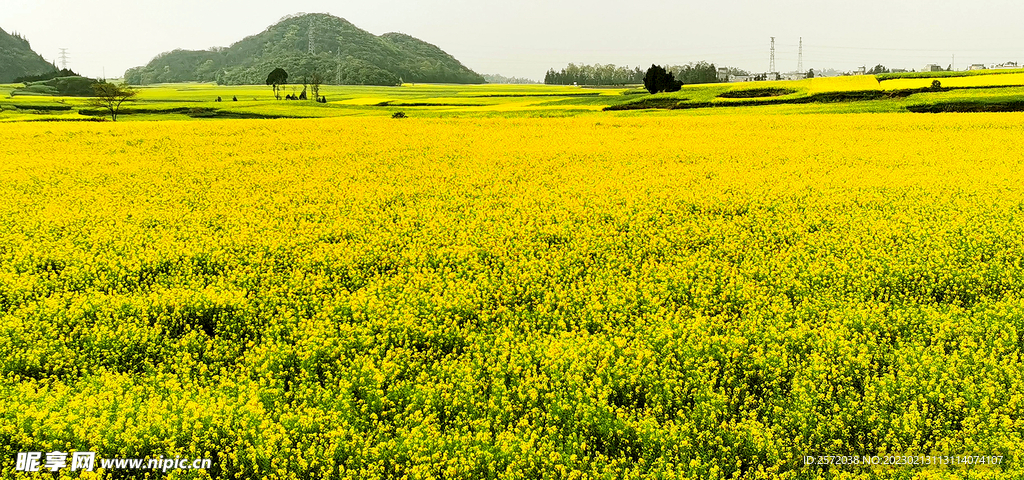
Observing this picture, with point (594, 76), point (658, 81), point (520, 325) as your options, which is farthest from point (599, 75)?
point (520, 325)

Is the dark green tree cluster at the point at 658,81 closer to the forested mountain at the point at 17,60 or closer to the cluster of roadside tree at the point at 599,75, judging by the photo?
the cluster of roadside tree at the point at 599,75

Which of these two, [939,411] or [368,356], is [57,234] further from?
[939,411]

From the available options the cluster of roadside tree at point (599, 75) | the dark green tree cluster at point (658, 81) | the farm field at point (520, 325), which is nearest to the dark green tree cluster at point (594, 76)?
the cluster of roadside tree at point (599, 75)

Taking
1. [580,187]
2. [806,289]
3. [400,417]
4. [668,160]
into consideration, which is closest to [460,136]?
[668,160]

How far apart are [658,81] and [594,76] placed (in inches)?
3735

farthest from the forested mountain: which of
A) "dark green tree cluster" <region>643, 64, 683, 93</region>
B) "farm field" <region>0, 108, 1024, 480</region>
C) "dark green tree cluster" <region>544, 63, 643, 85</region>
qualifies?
"farm field" <region>0, 108, 1024, 480</region>

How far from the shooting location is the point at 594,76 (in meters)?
159

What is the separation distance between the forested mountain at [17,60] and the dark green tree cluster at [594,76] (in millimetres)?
140453

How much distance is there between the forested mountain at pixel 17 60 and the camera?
174 m

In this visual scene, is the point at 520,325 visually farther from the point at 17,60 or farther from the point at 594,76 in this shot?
the point at 17,60

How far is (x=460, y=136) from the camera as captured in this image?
88.0 feet

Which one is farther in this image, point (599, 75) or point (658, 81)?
point (599, 75)

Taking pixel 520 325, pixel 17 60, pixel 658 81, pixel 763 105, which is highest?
pixel 17 60

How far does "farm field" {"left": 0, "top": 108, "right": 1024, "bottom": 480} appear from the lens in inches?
202
